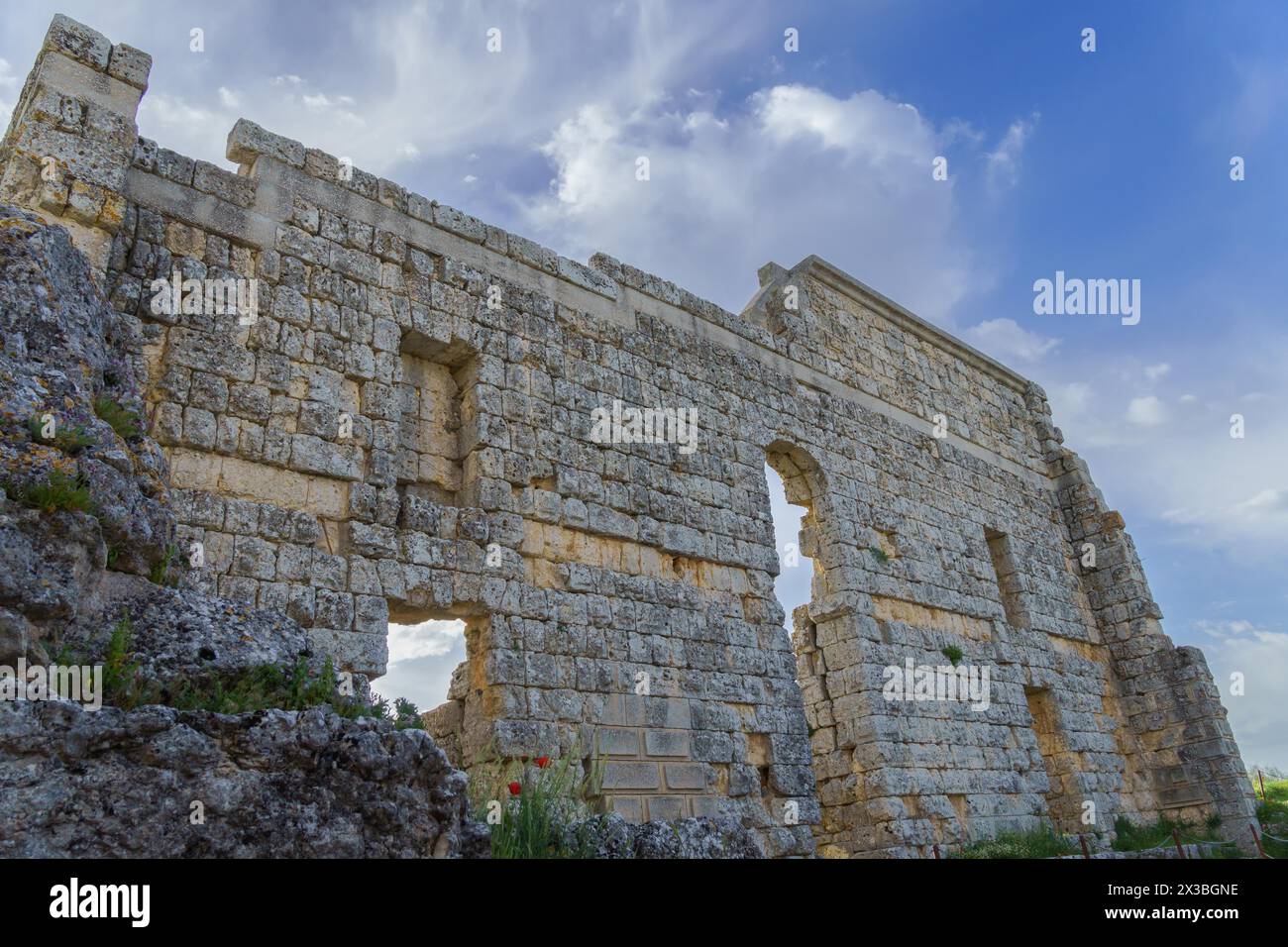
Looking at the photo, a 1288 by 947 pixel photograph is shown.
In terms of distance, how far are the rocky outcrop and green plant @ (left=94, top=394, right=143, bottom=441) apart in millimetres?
11

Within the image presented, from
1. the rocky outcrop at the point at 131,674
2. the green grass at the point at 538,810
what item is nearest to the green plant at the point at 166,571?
the rocky outcrop at the point at 131,674

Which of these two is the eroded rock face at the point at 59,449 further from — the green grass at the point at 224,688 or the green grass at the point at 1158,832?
the green grass at the point at 1158,832

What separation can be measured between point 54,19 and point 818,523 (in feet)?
25.5

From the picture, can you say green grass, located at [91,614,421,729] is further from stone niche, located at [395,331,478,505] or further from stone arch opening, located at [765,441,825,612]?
stone arch opening, located at [765,441,825,612]

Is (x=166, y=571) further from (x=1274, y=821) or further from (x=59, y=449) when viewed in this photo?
(x=1274, y=821)

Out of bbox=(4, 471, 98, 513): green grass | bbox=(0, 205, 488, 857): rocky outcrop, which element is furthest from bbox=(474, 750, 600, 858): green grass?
bbox=(4, 471, 98, 513): green grass

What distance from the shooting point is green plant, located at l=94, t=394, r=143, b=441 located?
12.2 feet

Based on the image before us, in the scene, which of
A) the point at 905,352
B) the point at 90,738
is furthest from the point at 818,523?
the point at 90,738

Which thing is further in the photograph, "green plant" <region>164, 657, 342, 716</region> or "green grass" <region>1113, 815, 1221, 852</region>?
"green grass" <region>1113, 815, 1221, 852</region>

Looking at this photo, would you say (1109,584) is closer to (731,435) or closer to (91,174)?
(731,435)

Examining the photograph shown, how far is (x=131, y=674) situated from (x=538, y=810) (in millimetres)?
2223

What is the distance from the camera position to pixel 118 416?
3807 millimetres

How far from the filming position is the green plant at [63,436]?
9.94ft
